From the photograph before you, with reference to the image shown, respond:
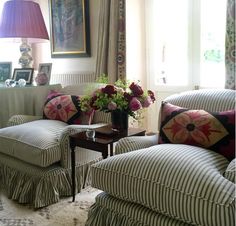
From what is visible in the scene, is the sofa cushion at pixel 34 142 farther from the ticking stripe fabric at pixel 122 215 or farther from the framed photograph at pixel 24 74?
the framed photograph at pixel 24 74

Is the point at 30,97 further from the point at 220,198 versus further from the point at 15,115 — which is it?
the point at 220,198

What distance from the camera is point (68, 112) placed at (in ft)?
8.06

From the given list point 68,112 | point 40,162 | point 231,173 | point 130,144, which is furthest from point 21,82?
point 231,173

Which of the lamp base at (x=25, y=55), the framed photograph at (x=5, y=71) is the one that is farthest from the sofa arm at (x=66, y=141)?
the framed photograph at (x=5, y=71)

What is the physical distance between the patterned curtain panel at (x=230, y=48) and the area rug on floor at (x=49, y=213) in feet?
4.89

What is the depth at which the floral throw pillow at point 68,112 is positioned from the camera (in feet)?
8.04

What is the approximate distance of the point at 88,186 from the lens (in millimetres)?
2406

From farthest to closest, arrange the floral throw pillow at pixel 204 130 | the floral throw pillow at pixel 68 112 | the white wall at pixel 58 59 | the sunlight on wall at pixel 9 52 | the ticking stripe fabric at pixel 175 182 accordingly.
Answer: the sunlight on wall at pixel 9 52, the white wall at pixel 58 59, the floral throw pillow at pixel 68 112, the floral throw pillow at pixel 204 130, the ticking stripe fabric at pixel 175 182

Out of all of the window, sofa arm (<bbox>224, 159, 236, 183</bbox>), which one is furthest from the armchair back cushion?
the window

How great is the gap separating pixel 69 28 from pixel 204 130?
2.64 m

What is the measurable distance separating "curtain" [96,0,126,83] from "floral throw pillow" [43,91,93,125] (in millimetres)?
860

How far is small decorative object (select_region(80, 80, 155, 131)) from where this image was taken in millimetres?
1962

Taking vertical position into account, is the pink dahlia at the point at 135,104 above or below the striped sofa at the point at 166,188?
above

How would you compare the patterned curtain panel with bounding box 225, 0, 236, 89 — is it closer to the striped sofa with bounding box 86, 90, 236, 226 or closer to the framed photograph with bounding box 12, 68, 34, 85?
the striped sofa with bounding box 86, 90, 236, 226
